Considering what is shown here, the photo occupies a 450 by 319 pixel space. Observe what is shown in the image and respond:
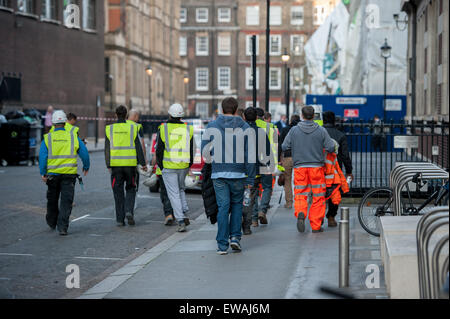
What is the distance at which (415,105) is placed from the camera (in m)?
29.6

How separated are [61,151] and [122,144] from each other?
104cm

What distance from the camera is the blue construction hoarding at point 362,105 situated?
116ft

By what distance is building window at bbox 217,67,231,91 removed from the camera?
297 feet

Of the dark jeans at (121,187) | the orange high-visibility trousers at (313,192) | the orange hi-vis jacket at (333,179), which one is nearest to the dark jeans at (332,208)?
the orange hi-vis jacket at (333,179)

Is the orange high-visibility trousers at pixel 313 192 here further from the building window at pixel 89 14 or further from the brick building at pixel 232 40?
the brick building at pixel 232 40

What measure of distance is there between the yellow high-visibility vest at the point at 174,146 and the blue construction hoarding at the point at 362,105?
2445cm

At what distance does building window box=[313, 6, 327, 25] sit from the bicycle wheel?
2955 inches

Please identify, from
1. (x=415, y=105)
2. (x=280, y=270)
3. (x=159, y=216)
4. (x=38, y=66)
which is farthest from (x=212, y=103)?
(x=280, y=270)

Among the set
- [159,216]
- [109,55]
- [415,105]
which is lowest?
[159,216]

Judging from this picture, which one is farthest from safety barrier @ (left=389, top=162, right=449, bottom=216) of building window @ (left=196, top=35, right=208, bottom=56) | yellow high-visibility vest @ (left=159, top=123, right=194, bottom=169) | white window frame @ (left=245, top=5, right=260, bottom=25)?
white window frame @ (left=245, top=5, right=260, bottom=25)

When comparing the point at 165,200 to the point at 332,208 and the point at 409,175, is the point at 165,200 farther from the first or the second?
the point at 409,175

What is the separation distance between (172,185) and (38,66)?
3195 centimetres

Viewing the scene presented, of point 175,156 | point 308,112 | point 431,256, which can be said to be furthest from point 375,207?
point 431,256
